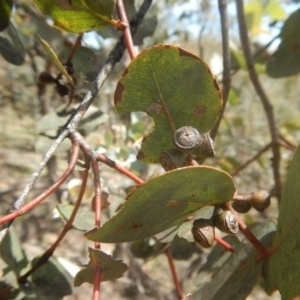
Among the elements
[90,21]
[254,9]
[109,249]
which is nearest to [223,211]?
[90,21]

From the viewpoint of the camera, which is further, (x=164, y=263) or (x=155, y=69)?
(x=164, y=263)

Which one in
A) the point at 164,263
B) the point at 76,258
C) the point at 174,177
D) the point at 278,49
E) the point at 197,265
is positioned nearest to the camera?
the point at 174,177

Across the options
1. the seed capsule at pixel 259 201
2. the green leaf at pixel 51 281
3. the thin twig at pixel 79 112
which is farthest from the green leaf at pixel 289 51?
the green leaf at pixel 51 281

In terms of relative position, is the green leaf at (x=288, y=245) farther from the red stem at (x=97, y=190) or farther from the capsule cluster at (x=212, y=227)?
the red stem at (x=97, y=190)

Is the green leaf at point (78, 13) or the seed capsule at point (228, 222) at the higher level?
the green leaf at point (78, 13)

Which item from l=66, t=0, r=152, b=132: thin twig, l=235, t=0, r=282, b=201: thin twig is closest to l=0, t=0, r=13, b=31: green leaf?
l=66, t=0, r=152, b=132: thin twig

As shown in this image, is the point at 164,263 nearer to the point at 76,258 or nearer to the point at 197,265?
the point at 76,258
